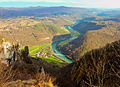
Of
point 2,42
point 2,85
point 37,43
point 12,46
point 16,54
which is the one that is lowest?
point 37,43

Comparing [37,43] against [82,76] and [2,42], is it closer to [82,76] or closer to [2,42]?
[2,42]

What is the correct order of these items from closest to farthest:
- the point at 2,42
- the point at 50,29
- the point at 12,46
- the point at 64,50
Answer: the point at 2,42 < the point at 12,46 < the point at 64,50 < the point at 50,29

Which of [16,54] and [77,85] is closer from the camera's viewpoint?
[77,85]

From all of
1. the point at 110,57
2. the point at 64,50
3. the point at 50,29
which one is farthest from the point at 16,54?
the point at 50,29

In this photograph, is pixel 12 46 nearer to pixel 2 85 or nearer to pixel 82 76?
pixel 82 76

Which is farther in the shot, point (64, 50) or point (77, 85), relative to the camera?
point (64, 50)

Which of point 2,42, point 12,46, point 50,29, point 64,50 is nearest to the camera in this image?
point 2,42

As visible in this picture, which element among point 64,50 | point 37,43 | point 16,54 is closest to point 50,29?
point 37,43

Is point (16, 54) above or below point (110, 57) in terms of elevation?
below

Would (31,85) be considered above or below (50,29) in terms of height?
above
